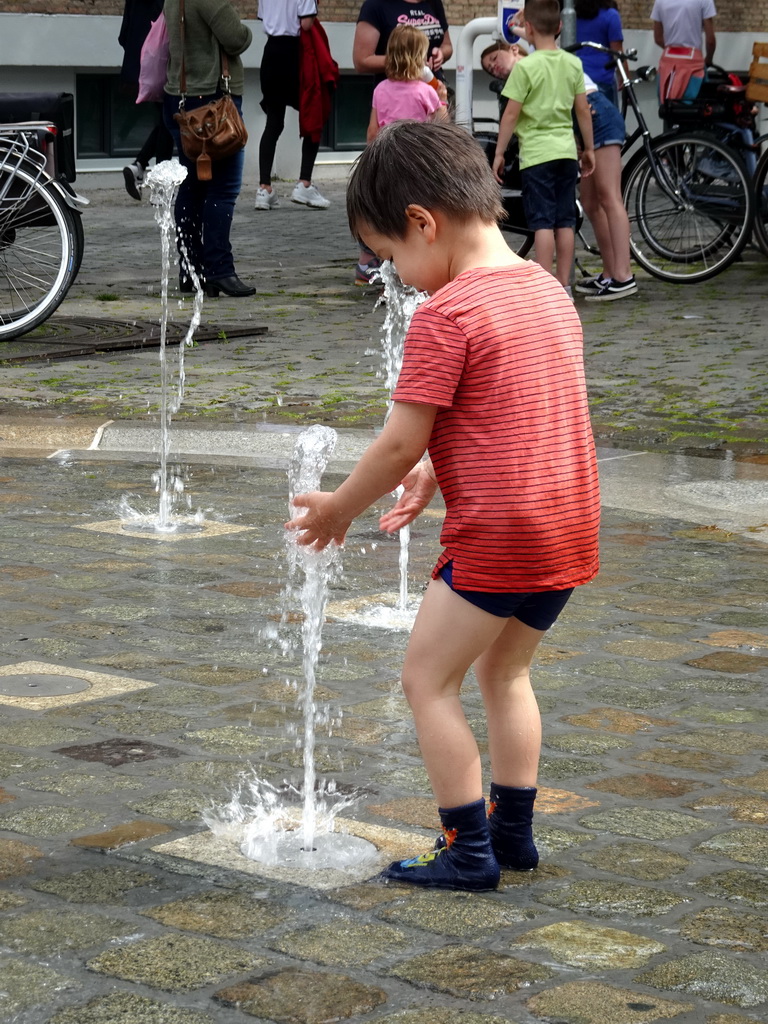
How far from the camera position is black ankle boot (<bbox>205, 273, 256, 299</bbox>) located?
38.2 ft

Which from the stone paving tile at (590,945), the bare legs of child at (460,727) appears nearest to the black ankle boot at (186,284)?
the bare legs of child at (460,727)

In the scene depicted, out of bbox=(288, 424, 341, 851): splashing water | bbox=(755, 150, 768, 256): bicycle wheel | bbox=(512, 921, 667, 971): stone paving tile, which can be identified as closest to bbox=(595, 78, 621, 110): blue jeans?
bbox=(755, 150, 768, 256): bicycle wheel

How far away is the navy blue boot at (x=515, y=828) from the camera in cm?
314

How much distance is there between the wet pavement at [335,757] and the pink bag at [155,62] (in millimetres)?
4062

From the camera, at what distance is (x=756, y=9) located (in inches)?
1026

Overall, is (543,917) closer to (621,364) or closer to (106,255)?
(621,364)

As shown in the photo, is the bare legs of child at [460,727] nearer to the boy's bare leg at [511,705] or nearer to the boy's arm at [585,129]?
the boy's bare leg at [511,705]

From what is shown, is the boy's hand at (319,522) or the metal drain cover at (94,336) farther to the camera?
the metal drain cover at (94,336)

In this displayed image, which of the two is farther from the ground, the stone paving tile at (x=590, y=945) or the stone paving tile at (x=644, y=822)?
the stone paving tile at (x=590, y=945)

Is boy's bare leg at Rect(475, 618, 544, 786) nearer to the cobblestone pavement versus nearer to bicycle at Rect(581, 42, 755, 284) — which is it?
the cobblestone pavement

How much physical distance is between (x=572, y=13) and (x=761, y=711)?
9.24 metres

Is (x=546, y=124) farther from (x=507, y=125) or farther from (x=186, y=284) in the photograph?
(x=186, y=284)

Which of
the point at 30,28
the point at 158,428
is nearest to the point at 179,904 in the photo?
the point at 158,428

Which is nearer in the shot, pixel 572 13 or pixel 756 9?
pixel 572 13
